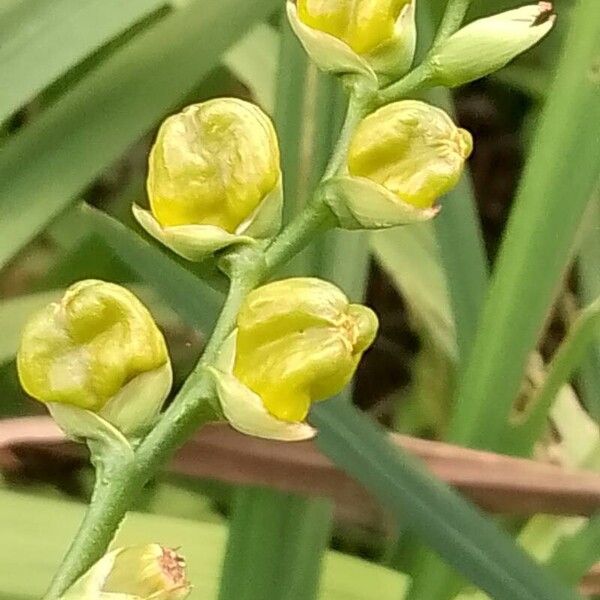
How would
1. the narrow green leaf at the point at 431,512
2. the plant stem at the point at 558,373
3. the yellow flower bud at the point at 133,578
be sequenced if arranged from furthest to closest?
the plant stem at the point at 558,373 < the narrow green leaf at the point at 431,512 < the yellow flower bud at the point at 133,578

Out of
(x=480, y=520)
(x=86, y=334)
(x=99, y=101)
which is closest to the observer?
(x=86, y=334)

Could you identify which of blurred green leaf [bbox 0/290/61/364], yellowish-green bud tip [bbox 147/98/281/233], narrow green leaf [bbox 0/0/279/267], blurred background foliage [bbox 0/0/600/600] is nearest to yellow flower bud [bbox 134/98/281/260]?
yellowish-green bud tip [bbox 147/98/281/233]

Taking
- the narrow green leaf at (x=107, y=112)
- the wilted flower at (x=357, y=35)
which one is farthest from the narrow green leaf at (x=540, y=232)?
the wilted flower at (x=357, y=35)

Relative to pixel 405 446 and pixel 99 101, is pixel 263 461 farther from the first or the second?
pixel 99 101

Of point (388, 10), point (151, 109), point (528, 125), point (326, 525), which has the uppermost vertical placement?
point (388, 10)

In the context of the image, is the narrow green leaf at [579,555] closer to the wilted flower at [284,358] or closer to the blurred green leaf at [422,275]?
the blurred green leaf at [422,275]

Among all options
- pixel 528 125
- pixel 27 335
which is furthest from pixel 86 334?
pixel 528 125

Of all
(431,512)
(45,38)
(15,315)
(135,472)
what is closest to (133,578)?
(135,472)

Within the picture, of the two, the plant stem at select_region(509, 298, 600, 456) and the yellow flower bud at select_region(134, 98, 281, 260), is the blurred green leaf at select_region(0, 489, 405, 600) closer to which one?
the plant stem at select_region(509, 298, 600, 456)
